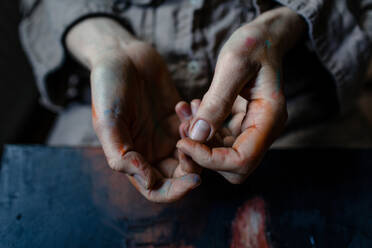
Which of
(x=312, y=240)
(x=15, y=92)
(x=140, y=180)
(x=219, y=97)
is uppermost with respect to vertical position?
(x=219, y=97)

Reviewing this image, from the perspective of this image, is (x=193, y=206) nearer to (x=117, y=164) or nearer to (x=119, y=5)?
(x=117, y=164)

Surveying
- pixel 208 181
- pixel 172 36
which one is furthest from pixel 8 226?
pixel 172 36

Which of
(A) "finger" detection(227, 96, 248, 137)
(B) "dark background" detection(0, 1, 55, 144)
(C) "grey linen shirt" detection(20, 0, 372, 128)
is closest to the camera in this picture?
(A) "finger" detection(227, 96, 248, 137)

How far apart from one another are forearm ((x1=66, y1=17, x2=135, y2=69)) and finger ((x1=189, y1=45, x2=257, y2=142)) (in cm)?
22

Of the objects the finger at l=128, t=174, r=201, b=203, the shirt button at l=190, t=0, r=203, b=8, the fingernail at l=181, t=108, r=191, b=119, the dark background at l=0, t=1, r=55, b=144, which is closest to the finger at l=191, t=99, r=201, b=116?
the fingernail at l=181, t=108, r=191, b=119

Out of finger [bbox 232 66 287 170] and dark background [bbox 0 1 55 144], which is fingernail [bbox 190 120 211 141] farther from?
dark background [bbox 0 1 55 144]

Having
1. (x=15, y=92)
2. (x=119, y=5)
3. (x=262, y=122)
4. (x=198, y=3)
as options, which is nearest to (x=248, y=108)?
(x=262, y=122)

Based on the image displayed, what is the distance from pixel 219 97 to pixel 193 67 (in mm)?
227

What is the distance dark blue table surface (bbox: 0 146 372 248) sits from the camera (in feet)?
1.73

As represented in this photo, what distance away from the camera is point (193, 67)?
2.26 ft

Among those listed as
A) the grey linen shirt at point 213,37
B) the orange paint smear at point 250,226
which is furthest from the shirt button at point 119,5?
the orange paint smear at point 250,226

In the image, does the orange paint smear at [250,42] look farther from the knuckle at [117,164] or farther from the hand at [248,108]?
the knuckle at [117,164]

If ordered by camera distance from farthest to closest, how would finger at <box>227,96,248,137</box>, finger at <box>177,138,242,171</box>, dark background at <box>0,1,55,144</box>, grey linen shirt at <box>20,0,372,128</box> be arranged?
1. dark background at <box>0,1,55,144</box>
2. grey linen shirt at <box>20,0,372,128</box>
3. finger at <box>227,96,248,137</box>
4. finger at <box>177,138,242,171</box>

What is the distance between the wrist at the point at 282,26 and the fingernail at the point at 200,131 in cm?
21
